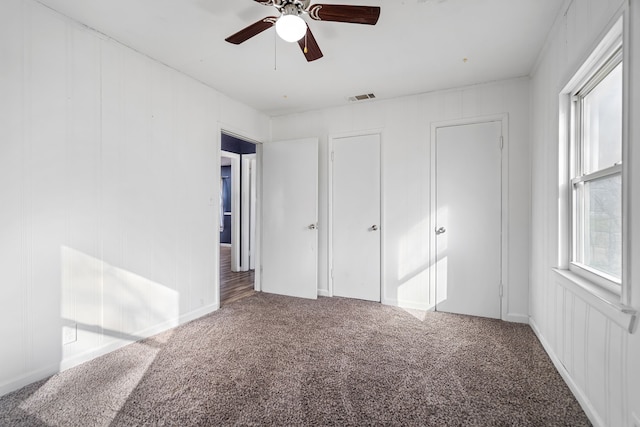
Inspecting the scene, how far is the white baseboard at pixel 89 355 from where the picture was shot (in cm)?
192

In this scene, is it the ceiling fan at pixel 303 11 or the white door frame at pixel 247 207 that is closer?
the ceiling fan at pixel 303 11

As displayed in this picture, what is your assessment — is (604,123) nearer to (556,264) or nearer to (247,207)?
(556,264)

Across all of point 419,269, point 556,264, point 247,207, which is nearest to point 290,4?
point 556,264

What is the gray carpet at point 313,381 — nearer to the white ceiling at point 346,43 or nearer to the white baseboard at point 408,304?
the white baseboard at point 408,304

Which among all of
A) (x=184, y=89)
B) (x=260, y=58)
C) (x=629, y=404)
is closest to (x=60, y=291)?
(x=184, y=89)

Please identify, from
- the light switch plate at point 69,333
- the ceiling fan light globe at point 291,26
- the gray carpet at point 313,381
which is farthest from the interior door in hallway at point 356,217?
the light switch plate at point 69,333

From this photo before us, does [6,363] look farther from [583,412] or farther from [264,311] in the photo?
[583,412]

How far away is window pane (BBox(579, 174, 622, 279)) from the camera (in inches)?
62.9

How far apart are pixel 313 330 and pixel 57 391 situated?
1863 mm

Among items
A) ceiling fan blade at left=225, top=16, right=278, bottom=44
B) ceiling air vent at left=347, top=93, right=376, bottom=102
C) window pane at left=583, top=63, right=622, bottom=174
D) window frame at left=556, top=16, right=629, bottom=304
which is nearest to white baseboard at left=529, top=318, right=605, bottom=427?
window frame at left=556, top=16, right=629, bottom=304

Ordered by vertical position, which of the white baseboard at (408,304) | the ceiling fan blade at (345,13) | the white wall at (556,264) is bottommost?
the white baseboard at (408,304)

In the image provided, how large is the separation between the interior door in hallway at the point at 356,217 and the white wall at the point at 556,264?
5.33 ft

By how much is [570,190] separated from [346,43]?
6.58 feet

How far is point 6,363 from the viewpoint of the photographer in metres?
1.88
